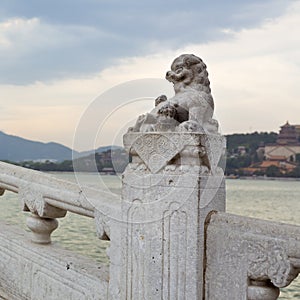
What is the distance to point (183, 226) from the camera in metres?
2.29

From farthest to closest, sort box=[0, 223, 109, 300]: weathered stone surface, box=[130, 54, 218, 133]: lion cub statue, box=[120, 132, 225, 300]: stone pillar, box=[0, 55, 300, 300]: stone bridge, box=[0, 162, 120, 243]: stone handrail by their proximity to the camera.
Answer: box=[0, 223, 109, 300]: weathered stone surface
box=[0, 162, 120, 243]: stone handrail
box=[130, 54, 218, 133]: lion cub statue
box=[120, 132, 225, 300]: stone pillar
box=[0, 55, 300, 300]: stone bridge

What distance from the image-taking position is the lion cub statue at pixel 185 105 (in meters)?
2.42

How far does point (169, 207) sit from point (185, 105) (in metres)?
0.55

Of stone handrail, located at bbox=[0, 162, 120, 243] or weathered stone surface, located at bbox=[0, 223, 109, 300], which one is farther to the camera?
weathered stone surface, located at bbox=[0, 223, 109, 300]

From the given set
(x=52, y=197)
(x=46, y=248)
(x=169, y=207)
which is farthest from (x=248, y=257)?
(x=46, y=248)

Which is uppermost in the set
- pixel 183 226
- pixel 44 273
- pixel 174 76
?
pixel 174 76

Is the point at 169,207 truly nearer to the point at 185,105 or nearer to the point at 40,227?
the point at 185,105

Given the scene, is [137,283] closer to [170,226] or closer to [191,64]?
[170,226]

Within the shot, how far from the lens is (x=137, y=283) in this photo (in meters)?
2.49

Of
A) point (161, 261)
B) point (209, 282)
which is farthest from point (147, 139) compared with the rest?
point (209, 282)

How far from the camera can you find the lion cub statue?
7.95 feet

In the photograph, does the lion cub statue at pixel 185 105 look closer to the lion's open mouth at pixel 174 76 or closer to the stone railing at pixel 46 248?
the lion's open mouth at pixel 174 76

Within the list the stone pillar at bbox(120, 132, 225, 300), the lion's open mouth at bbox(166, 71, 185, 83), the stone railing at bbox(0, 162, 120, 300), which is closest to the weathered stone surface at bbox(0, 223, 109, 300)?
the stone railing at bbox(0, 162, 120, 300)

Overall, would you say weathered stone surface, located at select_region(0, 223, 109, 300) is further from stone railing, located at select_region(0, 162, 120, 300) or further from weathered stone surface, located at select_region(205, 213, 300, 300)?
weathered stone surface, located at select_region(205, 213, 300, 300)
